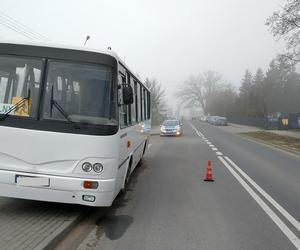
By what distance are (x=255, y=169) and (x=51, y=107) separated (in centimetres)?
938

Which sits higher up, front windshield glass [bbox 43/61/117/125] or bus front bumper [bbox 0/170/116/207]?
front windshield glass [bbox 43/61/117/125]

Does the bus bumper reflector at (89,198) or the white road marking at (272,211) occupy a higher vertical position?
the bus bumper reflector at (89,198)

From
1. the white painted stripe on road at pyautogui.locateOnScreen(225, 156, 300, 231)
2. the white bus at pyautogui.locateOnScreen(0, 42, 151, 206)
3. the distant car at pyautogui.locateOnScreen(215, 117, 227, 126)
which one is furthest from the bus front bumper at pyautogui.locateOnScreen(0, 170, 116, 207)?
the distant car at pyautogui.locateOnScreen(215, 117, 227, 126)

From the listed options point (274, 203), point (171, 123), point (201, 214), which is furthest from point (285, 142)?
point (201, 214)

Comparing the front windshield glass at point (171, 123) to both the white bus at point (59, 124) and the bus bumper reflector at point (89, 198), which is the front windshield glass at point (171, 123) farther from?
the bus bumper reflector at point (89, 198)

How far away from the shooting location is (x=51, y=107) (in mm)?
6430

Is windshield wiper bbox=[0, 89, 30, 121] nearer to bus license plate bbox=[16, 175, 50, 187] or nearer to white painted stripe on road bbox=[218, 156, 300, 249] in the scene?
bus license plate bbox=[16, 175, 50, 187]

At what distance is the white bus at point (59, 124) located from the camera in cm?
630

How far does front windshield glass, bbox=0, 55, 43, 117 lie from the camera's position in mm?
6430

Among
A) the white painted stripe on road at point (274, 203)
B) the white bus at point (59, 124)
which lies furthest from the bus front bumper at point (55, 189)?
the white painted stripe on road at point (274, 203)

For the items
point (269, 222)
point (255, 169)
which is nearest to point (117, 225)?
point (269, 222)

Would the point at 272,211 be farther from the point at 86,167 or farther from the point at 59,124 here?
the point at 59,124

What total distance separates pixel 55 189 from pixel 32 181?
348mm

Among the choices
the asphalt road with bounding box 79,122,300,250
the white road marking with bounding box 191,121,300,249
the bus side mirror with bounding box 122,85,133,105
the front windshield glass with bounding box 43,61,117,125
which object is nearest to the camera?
the asphalt road with bounding box 79,122,300,250
